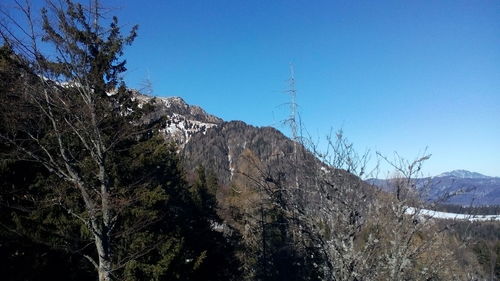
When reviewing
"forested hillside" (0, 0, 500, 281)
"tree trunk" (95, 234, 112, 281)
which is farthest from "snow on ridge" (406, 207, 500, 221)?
"tree trunk" (95, 234, 112, 281)

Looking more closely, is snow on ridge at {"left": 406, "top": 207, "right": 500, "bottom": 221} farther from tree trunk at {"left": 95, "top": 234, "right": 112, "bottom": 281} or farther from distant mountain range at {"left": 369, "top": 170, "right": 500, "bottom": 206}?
tree trunk at {"left": 95, "top": 234, "right": 112, "bottom": 281}

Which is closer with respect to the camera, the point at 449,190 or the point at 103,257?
the point at 449,190

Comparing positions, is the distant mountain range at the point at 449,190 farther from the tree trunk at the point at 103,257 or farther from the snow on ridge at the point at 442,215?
the tree trunk at the point at 103,257

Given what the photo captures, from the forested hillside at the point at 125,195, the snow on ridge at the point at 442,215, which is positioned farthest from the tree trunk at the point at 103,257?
the snow on ridge at the point at 442,215

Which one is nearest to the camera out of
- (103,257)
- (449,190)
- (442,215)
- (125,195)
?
(442,215)

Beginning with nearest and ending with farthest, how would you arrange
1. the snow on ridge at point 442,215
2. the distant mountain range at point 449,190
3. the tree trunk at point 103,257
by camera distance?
the snow on ridge at point 442,215 → the distant mountain range at point 449,190 → the tree trunk at point 103,257

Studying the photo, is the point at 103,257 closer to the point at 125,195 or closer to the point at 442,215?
the point at 125,195

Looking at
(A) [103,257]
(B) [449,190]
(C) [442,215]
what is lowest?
(A) [103,257]

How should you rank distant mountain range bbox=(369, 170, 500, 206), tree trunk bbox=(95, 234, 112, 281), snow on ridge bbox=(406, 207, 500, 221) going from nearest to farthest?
snow on ridge bbox=(406, 207, 500, 221) → distant mountain range bbox=(369, 170, 500, 206) → tree trunk bbox=(95, 234, 112, 281)

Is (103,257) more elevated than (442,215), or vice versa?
(442,215)

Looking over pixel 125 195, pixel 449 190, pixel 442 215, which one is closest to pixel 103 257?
pixel 125 195

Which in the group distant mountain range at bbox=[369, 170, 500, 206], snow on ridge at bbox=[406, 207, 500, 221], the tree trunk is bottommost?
the tree trunk

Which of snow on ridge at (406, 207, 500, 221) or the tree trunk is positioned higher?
snow on ridge at (406, 207, 500, 221)

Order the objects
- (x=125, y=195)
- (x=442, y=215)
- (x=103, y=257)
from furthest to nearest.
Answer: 1. (x=125, y=195)
2. (x=103, y=257)
3. (x=442, y=215)
